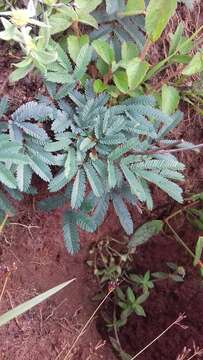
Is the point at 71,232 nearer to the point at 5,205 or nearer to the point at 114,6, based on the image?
the point at 5,205

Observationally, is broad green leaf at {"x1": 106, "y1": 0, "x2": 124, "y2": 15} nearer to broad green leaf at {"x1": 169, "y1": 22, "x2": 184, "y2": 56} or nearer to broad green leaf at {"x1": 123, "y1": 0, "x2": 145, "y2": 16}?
broad green leaf at {"x1": 123, "y1": 0, "x2": 145, "y2": 16}

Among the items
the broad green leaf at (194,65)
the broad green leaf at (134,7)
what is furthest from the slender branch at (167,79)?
the broad green leaf at (134,7)

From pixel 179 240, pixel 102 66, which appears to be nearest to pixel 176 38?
pixel 102 66

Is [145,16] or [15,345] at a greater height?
[145,16]

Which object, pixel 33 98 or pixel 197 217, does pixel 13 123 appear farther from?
pixel 197 217

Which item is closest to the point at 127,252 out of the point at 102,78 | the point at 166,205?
the point at 166,205

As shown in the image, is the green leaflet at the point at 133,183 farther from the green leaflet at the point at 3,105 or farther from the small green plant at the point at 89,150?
the green leaflet at the point at 3,105
